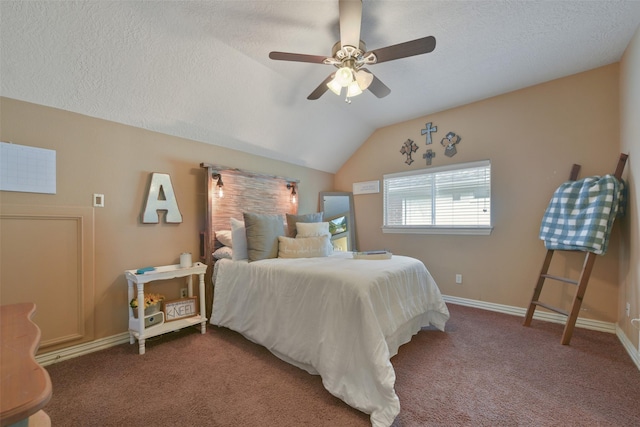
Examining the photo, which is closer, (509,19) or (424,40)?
(424,40)

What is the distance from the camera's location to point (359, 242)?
172 inches

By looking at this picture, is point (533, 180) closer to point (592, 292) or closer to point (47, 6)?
point (592, 292)

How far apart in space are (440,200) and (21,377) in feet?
→ 12.5

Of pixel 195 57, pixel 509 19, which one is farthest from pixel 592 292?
pixel 195 57

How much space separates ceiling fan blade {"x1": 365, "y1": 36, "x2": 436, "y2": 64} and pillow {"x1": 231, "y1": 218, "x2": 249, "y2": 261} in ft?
6.67

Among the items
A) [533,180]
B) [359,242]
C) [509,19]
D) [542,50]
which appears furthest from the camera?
[359,242]

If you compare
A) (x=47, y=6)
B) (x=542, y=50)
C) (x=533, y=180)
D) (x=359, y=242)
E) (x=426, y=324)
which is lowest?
(x=426, y=324)

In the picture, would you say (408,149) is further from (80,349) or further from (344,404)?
(80,349)

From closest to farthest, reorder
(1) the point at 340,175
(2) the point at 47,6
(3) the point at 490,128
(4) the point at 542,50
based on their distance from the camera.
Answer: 1. (2) the point at 47,6
2. (4) the point at 542,50
3. (3) the point at 490,128
4. (1) the point at 340,175

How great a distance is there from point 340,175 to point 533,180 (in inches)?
107

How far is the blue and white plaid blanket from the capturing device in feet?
7.23

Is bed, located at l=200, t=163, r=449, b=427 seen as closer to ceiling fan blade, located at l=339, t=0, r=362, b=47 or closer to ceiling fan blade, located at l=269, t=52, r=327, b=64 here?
ceiling fan blade, located at l=269, t=52, r=327, b=64

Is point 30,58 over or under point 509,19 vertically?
under

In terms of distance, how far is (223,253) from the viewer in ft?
9.12
